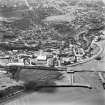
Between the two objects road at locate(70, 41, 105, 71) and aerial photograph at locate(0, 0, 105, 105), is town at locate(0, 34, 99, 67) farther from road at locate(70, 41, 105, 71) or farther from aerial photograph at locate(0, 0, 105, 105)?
road at locate(70, 41, 105, 71)

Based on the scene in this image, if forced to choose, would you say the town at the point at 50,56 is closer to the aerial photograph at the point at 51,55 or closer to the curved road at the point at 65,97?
the aerial photograph at the point at 51,55

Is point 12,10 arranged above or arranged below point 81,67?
above

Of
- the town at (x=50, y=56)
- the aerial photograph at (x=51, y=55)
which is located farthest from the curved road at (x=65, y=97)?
the town at (x=50, y=56)

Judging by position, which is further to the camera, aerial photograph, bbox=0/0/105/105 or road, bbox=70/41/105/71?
road, bbox=70/41/105/71

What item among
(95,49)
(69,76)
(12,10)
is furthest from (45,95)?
(12,10)

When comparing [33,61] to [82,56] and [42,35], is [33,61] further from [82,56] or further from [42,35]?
[42,35]

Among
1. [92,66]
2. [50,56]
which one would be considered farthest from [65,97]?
[50,56]

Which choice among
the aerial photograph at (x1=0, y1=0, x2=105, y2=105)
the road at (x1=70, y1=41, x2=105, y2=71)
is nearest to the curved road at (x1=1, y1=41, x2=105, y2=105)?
the aerial photograph at (x1=0, y1=0, x2=105, y2=105)

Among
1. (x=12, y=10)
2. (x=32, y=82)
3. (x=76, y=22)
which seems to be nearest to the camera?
(x=32, y=82)
